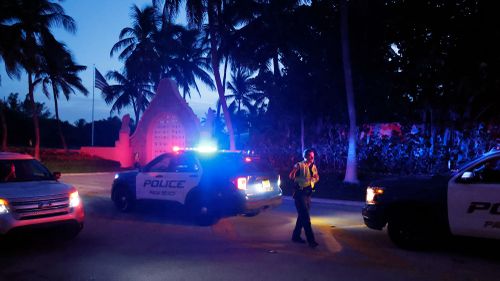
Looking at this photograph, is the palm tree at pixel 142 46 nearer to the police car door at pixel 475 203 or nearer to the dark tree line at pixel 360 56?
the dark tree line at pixel 360 56

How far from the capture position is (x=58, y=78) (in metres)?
38.9

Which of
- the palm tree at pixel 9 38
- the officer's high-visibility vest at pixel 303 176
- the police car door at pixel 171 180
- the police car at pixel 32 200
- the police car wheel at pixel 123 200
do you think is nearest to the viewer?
the police car at pixel 32 200

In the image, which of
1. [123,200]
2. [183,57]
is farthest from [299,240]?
[183,57]

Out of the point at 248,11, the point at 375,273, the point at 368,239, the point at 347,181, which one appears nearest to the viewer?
the point at 375,273

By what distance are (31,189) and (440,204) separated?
658 centimetres

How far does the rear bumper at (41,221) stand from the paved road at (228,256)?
0.46m

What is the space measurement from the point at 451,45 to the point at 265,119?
11.2 meters

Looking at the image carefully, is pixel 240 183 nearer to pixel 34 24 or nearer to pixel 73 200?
pixel 73 200

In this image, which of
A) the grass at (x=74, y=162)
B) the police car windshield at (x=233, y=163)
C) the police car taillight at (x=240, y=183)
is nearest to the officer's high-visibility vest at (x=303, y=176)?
the police car taillight at (x=240, y=183)

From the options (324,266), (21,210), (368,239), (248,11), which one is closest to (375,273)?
(324,266)

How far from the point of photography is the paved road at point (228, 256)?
5.82 metres

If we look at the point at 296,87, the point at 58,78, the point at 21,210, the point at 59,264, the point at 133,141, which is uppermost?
the point at 58,78

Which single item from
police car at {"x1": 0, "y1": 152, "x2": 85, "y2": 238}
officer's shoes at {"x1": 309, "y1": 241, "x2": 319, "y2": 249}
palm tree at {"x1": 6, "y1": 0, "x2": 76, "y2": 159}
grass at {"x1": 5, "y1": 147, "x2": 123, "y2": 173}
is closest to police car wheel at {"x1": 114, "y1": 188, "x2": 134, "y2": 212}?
police car at {"x1": 0, "y1": 152, "x2": 85, "y2": 238}

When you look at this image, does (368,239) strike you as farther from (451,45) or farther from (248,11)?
(248,11)
